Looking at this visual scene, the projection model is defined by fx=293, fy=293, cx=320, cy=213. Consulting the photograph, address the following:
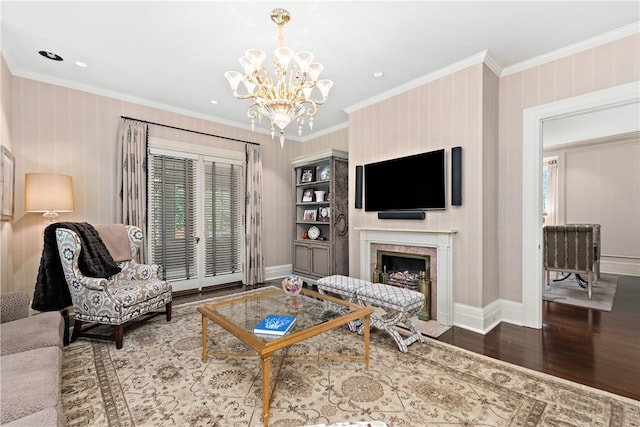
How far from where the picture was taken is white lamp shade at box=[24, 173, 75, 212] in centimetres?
306

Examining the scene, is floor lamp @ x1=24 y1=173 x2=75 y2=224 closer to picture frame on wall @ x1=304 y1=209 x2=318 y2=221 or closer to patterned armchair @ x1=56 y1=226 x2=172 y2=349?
patterned armchair @ x1=56 y1=226 x2=172 y2=349

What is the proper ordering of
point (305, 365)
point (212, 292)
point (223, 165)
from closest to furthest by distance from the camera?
point (305, 365) → point (212, 292) → point (223, 165)

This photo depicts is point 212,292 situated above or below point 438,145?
below

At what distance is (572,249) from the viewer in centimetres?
451

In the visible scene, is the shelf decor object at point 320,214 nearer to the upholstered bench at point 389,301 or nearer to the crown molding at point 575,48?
the upholstered bench at point 389,301

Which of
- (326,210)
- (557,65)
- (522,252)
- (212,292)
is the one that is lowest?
(212,292)

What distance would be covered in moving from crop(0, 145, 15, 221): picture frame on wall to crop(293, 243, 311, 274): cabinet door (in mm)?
3846

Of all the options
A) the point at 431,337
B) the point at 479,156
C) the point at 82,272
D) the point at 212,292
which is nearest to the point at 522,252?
the point at 479,156

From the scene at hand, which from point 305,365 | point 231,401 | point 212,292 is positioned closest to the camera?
point 231,401

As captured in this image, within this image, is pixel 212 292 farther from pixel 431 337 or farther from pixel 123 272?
pixel 431 337

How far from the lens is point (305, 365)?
2348mm

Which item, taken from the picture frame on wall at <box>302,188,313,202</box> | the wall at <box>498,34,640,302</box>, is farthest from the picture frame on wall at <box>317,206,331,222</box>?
the wall at <box>498,34,640,302</box>

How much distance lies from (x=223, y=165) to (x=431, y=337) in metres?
4.11

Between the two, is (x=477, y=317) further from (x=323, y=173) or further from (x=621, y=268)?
(x=621, y=268)
